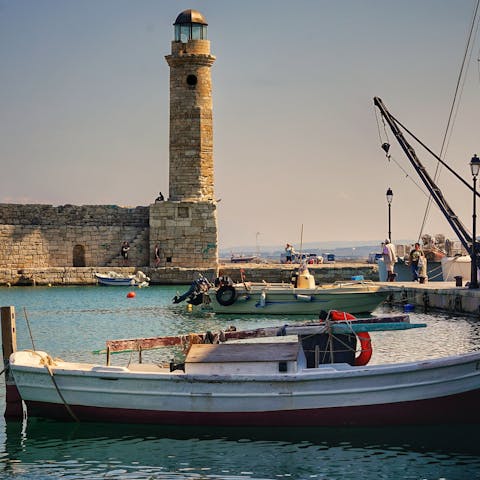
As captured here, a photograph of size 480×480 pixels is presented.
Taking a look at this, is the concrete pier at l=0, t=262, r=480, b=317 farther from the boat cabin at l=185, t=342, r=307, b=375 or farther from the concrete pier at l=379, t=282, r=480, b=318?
the boat cabin at l=185, t=342, r=307, b=375

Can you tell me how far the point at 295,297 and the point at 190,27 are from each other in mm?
17744

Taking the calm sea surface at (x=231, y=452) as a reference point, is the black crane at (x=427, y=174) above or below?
above

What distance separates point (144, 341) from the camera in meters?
14.5

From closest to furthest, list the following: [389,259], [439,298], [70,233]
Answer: [439,298]
[389,259]
[70,233]

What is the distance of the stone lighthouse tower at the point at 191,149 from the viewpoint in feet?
134

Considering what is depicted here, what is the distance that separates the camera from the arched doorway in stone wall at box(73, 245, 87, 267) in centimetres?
4438

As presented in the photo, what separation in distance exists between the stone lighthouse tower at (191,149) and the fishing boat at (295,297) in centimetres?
1275

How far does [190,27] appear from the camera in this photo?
135 ft

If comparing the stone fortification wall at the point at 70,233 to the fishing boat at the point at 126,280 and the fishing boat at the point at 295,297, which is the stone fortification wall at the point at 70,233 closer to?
the fishing boat at the point at 126,280

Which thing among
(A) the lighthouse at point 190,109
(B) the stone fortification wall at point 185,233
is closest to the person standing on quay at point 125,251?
(B) the stone fortification wall at point 185,233

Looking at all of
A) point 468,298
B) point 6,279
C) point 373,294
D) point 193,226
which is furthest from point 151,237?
point 468,298

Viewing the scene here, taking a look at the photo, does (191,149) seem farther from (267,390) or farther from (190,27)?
(267,390)

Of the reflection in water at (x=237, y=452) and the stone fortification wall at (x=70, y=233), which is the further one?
the stone fortification wall at (x=70, y=233)

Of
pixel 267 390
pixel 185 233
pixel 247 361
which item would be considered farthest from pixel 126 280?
pixel 267 390
